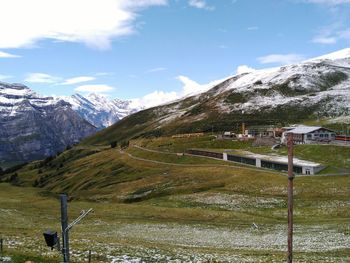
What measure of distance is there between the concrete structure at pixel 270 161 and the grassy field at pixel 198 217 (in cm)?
668

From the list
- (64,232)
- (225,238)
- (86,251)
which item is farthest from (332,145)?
(64,232)

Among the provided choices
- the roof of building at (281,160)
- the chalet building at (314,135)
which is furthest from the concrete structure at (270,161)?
the chalet building at (314,135)

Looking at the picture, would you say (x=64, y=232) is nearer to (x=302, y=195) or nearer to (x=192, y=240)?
(x=192, y=240)

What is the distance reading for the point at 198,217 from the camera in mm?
86938

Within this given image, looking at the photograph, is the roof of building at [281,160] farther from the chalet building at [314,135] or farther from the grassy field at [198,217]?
the chalet building at [314,135]

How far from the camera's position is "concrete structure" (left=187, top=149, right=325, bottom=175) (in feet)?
422

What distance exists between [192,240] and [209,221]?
934 inches

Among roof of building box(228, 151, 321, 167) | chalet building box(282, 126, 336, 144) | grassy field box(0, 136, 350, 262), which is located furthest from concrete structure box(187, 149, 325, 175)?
chalet building box(282, 126, 336, 144)

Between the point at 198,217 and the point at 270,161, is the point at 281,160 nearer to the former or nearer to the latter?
the point at 270,161

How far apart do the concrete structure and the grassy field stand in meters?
6.68

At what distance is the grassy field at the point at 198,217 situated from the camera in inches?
1688

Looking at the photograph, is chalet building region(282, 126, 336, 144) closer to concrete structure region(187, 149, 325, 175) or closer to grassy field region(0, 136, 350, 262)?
grassy field region(0, 136, 350, 262)

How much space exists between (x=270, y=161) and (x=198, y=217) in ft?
205

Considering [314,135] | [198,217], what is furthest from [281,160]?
[198,217]
